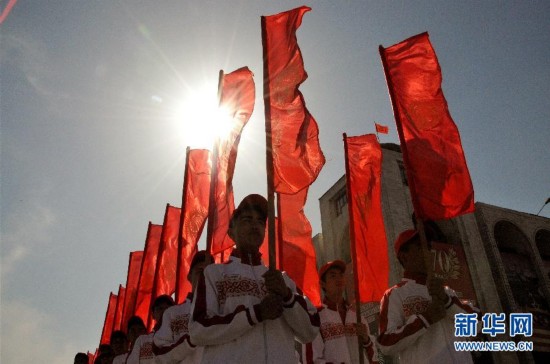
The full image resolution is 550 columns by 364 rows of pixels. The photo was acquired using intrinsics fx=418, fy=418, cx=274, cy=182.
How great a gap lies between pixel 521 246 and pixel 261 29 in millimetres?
20488

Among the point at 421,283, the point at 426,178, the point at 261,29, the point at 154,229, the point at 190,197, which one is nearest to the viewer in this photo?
the point at 421,283

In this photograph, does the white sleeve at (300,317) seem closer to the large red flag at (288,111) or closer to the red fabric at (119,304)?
the large red flag at (288,111)

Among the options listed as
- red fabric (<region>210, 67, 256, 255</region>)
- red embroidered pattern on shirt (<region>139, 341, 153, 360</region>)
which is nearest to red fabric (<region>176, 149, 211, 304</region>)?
red embroidered pattern on shirt (<region>139, 341, 153, 360</region>)

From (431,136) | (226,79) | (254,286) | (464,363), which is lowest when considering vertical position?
(464,363)

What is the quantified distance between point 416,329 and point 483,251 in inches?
644

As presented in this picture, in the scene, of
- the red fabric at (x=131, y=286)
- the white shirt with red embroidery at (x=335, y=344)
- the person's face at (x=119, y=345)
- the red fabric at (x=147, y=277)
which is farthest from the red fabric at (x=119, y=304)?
the white shirt with red embroidery at (x=335, y=344)

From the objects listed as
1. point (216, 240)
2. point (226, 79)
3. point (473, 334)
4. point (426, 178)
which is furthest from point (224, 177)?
point (473, 334)

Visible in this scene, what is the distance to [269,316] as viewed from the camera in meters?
2.87

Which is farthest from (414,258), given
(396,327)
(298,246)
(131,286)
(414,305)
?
(131,286)

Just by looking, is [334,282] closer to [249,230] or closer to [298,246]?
[298,246]

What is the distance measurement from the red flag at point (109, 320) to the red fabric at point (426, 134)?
13.8 metres

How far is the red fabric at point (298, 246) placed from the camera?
24.4ft

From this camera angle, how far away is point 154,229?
37.9ft

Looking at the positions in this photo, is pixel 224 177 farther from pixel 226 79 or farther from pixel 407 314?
pixel 407 314
